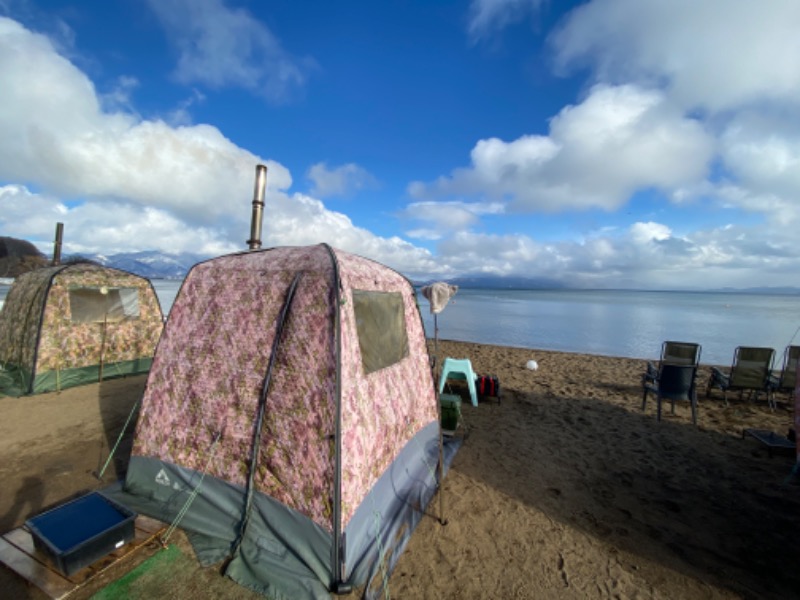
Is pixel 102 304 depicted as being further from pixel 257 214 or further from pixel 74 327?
pixel 257 214

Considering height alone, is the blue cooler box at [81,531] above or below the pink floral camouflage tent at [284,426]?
below

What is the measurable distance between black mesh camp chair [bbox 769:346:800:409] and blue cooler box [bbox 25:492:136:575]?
12.5 metres

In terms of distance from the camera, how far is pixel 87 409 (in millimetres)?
7512

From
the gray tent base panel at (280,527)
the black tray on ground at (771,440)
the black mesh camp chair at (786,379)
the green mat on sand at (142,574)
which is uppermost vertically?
the black mesh camp chair at (786,379)

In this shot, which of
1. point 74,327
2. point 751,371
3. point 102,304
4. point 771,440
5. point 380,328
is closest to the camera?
point 380,328

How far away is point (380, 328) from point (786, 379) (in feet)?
33.8

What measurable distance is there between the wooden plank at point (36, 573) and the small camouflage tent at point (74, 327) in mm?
6720

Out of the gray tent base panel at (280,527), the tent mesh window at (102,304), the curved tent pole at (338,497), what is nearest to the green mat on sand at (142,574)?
the gray tent base panel at (280,527)

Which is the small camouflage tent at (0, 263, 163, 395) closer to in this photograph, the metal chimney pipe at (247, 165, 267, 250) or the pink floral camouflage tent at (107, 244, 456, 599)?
the metal chimney pipe at (247, 165, 267, 250)

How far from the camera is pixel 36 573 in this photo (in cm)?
319

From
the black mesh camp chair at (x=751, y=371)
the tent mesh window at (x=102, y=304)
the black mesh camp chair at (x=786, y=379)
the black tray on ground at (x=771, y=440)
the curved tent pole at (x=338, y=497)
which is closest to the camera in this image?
the curved tent pole at (x=338, y=497)

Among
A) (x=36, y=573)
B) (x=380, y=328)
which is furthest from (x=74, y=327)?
(x=380, y=328)

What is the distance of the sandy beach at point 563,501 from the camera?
3.45 meters

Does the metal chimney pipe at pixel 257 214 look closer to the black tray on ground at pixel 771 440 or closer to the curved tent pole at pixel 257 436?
the curved tent pole at pixel 257 436
